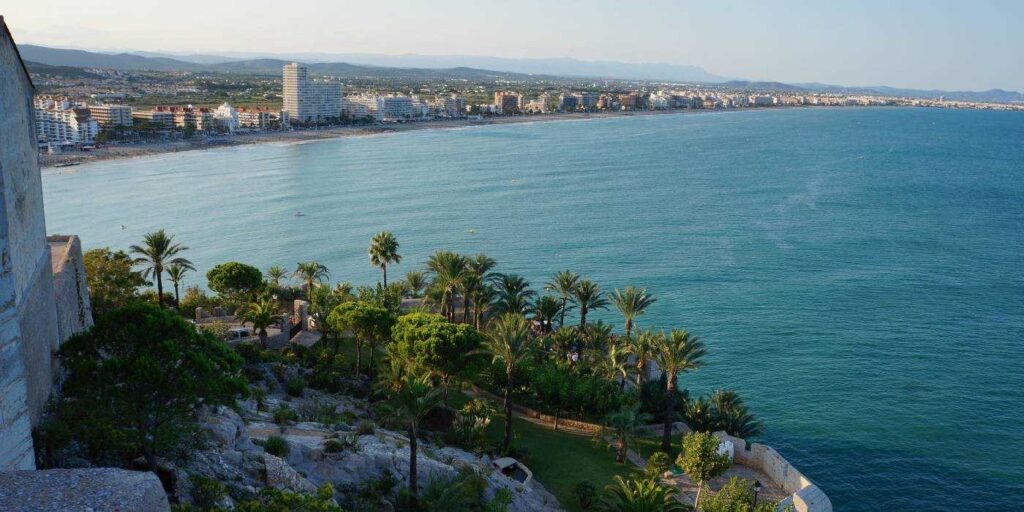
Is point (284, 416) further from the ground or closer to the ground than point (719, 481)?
further from the ground

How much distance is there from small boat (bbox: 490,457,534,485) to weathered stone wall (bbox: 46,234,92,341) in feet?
48.6

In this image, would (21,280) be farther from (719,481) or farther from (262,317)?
(719,481)

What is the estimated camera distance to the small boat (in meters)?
28.0

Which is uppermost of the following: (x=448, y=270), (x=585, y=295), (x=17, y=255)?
(x=17, y=255)

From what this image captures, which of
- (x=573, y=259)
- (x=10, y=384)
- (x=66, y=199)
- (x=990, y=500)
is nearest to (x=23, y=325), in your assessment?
(x=10, y=384)

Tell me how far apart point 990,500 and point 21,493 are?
119ft

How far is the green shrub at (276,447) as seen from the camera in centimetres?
2239

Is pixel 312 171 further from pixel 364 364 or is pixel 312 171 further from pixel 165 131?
pixel 364 364

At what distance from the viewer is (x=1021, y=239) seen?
79.6 meters

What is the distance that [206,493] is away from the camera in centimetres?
1739

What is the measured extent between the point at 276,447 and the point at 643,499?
11.5 metres

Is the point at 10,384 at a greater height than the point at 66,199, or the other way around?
the point at 10,384

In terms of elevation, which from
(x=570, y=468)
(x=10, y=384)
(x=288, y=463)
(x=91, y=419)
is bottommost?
(x=570, y=468)

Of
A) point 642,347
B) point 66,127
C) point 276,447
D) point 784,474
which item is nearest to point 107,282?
point 276,447
